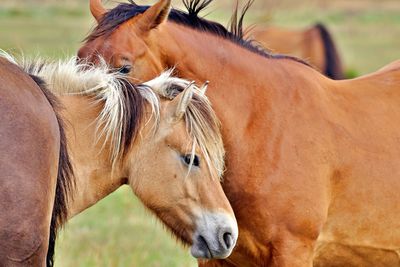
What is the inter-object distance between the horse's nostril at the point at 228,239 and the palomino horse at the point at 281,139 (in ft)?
1.87

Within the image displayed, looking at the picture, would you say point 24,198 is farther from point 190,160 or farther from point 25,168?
point 190,160

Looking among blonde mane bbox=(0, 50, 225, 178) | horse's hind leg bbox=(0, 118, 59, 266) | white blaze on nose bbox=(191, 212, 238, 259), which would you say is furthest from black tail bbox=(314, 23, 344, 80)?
horse's hind leg bbox=(0, 118, 59, 266)

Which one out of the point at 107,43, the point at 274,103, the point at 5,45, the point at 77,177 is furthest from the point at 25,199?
the point at 5,45

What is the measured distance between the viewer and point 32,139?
3.62m

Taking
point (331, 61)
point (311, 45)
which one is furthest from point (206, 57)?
point (311, 45)

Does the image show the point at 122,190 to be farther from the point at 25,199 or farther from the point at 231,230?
the point at 25,199

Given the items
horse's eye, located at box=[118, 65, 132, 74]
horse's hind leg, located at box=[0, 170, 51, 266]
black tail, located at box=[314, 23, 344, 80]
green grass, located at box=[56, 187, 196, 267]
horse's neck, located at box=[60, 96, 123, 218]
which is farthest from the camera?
black tail, located at box=[314, 23, 344, 80]

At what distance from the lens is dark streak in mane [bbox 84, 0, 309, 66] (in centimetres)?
505

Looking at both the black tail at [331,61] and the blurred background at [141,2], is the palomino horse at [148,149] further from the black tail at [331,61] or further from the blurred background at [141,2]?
the black tail at [331,61]

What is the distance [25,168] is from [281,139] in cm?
191

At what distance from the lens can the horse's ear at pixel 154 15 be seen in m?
5.01

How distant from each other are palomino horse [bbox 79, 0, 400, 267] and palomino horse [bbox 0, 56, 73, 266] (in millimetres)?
1224

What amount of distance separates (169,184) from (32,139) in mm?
990

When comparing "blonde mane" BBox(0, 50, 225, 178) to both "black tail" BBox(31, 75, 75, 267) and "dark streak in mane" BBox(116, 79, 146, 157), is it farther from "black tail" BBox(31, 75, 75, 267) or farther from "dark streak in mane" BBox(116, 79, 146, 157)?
"black tail" BBox(31, 75, 75, 267)
